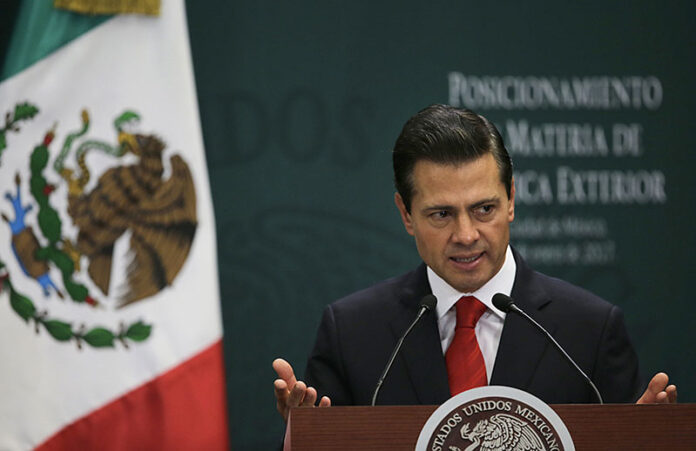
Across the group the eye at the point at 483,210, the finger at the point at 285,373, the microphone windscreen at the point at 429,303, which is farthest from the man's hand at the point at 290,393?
the eye at the point at 483,210

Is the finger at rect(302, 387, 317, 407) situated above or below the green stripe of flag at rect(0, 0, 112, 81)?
below

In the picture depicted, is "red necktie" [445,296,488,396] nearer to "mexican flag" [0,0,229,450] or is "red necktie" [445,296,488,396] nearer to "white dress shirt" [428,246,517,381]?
"white dress shirt" [428,246,517,381]

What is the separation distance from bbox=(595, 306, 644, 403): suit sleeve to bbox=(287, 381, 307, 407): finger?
0.76m

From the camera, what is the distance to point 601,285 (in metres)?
3.97

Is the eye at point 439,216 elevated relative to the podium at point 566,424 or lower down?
elevated

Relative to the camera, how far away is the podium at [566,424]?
1.67m

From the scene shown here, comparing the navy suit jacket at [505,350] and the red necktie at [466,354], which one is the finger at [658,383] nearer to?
the navy suit jacket at [505,350]

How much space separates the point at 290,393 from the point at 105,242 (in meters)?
1.87

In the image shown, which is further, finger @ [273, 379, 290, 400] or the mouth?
the mouth

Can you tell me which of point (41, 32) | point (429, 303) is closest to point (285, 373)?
point (429, 303)

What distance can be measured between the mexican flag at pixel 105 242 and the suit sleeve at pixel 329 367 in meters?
1.29

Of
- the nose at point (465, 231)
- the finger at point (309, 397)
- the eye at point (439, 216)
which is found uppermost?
the eye at point (439, 216)

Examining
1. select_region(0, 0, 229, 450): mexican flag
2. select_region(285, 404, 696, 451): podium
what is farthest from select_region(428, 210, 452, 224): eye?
select_region(0, 0, 229, 450): mexican flag

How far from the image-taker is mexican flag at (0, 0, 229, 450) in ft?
11.4
